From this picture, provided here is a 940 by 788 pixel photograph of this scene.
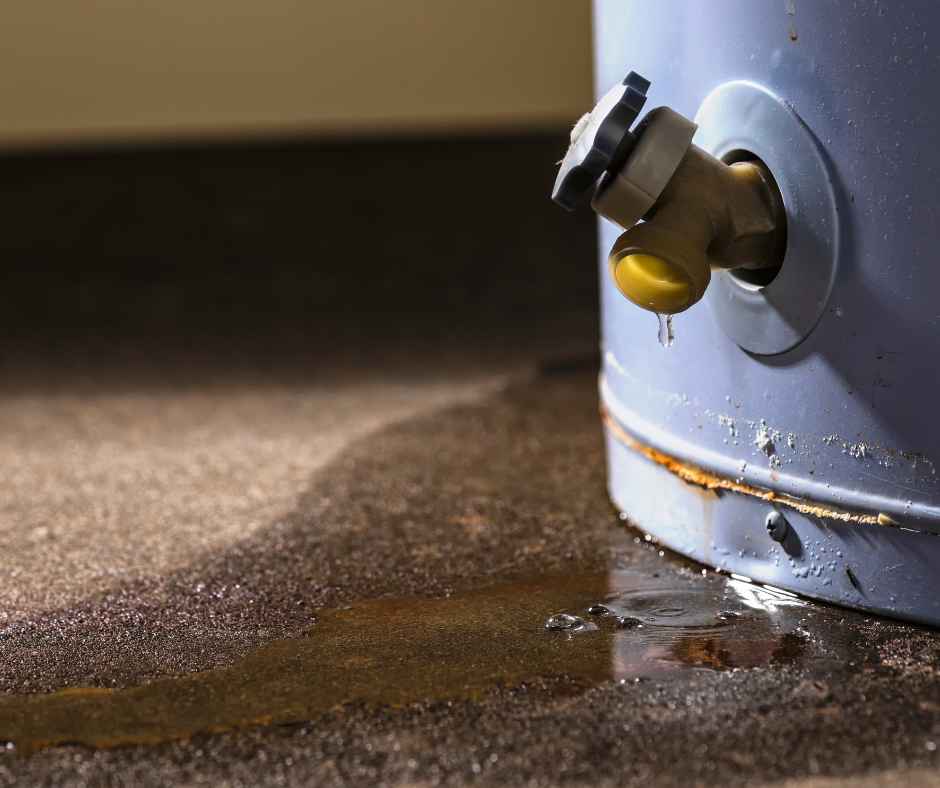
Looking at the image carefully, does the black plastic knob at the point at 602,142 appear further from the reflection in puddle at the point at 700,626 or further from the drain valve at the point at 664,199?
the reflection in puddle at the point at 700,626

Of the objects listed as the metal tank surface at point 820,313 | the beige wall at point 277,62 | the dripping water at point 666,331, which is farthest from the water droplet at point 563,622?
the beige wall at point 277,62

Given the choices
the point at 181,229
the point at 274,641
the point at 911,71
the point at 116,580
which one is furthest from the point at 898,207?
the point at 181,229

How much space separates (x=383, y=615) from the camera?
1.48 meters

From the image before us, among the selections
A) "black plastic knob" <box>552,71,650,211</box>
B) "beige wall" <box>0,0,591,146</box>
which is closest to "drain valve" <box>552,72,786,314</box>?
"black plastic knob" <box>552,71,650,211</box>

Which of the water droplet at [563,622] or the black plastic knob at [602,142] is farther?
the water droplet at [563,622]

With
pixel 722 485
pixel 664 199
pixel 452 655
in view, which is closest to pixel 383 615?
pixel 452 655

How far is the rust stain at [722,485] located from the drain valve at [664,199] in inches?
10.0

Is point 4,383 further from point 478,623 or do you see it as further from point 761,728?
point 761,728

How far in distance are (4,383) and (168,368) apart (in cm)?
34

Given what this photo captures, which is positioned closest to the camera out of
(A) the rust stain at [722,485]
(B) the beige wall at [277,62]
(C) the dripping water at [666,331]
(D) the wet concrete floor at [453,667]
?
(D) the wet concrete floor at [453,667]

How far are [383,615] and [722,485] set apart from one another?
16.8 inches

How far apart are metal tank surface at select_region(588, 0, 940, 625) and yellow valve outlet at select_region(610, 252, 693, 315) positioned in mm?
71

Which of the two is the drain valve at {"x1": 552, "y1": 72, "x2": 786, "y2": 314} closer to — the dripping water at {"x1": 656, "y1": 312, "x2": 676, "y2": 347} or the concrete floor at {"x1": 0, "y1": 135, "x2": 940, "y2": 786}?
the dripping water at {"x1": 656, "y1": 312, "x2": 676, "y2": 347}

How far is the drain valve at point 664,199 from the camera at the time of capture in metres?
1.31
